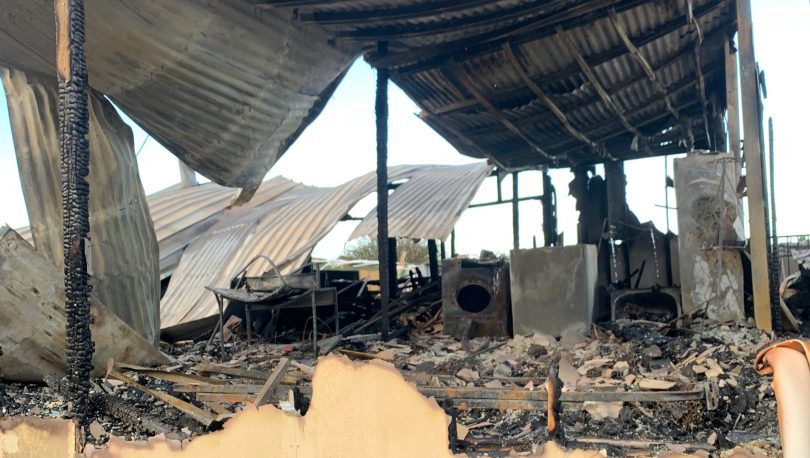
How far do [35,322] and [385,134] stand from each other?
5650 mm

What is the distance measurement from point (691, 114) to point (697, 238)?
535 centimetres

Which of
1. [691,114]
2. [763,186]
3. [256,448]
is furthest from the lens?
[691,114]

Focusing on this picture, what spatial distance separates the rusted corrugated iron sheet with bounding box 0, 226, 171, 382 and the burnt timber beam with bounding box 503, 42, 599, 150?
5977mm

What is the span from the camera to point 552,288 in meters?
9.12

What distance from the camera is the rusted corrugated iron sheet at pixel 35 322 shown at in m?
5.49

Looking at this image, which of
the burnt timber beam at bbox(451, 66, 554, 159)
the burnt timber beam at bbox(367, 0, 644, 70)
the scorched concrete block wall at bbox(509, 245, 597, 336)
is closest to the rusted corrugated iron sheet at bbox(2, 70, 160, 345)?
the burnt timber beam at bbox(367, 0, 644, 70)

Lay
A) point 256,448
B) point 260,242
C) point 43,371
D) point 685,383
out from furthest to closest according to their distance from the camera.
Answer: point 260,242
point 43,371
point 685,383
point 256,448

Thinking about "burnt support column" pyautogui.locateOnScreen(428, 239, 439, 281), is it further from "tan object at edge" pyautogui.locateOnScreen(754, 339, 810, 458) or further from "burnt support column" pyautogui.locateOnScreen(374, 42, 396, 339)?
"tan object at edge" pyautogui.locateOnScreen(754, 339, 810, 458)

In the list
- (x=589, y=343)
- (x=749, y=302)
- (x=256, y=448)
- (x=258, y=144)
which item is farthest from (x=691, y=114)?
(x=256, y=448)

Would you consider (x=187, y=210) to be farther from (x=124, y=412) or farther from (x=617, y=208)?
(x=124, y=412)

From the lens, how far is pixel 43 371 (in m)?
6.00

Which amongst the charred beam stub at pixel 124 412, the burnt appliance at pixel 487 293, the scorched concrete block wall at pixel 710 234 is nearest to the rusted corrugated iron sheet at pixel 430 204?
the burnt appliance at pixel 487 293

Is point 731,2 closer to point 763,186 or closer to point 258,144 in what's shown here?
point 763,186

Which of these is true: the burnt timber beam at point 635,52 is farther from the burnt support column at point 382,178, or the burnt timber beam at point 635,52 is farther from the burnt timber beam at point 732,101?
the burnt support column at point 382,178
